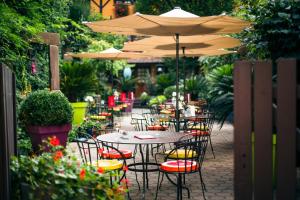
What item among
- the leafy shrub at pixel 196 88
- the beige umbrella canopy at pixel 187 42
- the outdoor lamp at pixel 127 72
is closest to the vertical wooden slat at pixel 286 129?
the beige umbrella canopy at pixel 187 42

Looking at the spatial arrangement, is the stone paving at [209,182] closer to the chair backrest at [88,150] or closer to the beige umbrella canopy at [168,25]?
the chair backrest at [88,150]

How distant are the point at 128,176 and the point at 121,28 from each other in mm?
2485

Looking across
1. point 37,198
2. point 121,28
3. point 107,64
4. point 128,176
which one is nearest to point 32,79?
point 121,28

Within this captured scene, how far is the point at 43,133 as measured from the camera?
7406mm

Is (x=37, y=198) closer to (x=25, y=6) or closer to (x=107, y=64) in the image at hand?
(x=25, y=6)

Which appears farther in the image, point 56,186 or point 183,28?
point 183,28

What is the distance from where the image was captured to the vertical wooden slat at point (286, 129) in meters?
2.80

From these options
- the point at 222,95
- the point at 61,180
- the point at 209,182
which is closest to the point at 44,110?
the point at 209,182

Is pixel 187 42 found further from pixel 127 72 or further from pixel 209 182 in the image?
pixel 127 72

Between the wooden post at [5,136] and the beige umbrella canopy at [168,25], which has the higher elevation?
the beige umbrella canopy at [168,25]

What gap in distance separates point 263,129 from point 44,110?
522 centimetres

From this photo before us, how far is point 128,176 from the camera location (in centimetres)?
655

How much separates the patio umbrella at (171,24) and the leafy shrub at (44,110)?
1.59 m

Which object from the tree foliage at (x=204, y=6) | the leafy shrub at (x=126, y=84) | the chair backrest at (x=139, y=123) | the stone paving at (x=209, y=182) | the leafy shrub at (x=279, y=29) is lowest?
the stone paving at (x=209, y=182)
